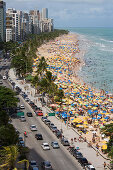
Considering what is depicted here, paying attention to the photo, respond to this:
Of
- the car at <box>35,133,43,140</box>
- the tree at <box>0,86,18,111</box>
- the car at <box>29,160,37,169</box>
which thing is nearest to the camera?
A: the car at <box>29,160,37,169</box>

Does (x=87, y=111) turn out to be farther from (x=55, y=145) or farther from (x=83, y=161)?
(x=83, y=161)

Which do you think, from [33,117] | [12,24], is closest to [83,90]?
[33,117]

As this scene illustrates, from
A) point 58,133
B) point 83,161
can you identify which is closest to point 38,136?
point 58,133

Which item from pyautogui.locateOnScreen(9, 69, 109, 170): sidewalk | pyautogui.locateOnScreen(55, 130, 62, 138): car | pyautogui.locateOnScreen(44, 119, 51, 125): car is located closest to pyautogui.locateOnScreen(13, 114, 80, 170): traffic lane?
pyautogui.locateOnScreen(55, 130, 62, 138): car

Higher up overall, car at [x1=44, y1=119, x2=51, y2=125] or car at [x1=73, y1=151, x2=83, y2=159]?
car at [x1=44, y1=119, x2=51, y2=125]

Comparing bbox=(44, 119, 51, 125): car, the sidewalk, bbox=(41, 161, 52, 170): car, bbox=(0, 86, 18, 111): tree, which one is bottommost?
the sidewalk

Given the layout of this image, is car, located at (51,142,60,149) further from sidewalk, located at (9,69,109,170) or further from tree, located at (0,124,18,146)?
tree, located at (0,124,18,146)

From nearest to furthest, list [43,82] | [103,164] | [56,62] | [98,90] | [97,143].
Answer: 1. [103,164]
2. [97,143]
3. [43,82]
4. [98,90]
5. [56,62]

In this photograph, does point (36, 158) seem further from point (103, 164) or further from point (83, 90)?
point (83, 90)

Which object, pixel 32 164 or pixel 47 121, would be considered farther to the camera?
pixel 47 121

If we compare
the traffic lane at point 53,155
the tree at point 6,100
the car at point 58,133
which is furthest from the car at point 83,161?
the tree at point 6,100

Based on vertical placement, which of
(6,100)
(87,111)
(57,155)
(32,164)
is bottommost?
(57,155)
